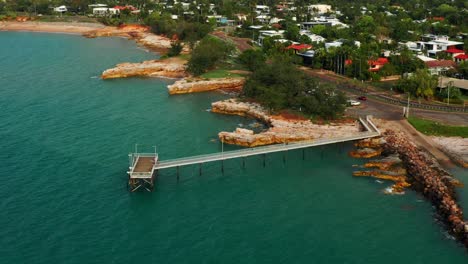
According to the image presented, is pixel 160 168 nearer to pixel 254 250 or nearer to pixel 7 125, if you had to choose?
pixel 254 250

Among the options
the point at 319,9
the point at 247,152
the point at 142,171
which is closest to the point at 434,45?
the point at 247,152

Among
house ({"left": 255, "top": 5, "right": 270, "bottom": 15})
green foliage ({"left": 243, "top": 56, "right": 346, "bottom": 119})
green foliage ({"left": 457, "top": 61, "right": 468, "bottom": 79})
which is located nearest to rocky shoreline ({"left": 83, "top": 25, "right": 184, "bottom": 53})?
house ({"left": 255, "top": 5, "right": 270, "bottom": 15})

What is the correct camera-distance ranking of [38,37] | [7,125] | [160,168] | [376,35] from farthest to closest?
1. [38,37]
2. [376,35]
3. [7,125]
4. [160,168]

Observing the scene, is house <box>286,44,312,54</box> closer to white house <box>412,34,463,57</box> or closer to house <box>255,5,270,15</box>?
white house <box>412,34,463,57</box>

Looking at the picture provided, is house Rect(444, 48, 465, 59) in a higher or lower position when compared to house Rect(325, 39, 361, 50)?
lower

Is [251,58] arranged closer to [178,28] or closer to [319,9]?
[178,28]

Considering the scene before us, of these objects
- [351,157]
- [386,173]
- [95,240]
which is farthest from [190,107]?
[95,240]
